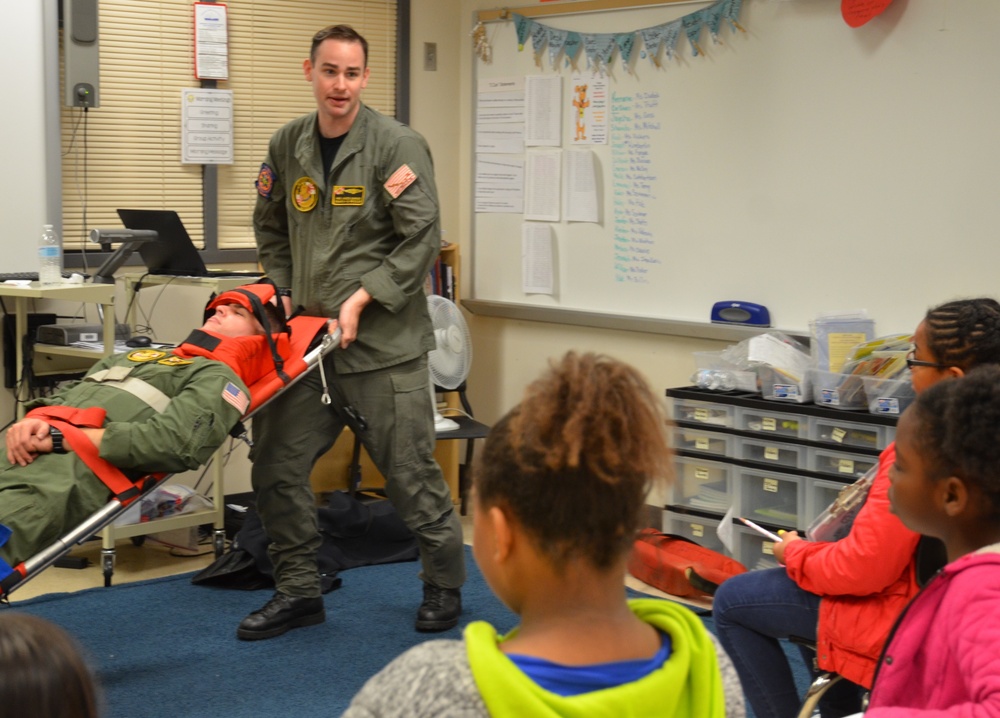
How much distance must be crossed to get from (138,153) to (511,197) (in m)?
1.63

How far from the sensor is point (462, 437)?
4.79 meters

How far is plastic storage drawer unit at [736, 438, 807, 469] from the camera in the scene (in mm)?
3932

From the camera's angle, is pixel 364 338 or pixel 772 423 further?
pixel 772 423

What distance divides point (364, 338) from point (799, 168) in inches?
71.8

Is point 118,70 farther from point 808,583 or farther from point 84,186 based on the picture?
point 808,583

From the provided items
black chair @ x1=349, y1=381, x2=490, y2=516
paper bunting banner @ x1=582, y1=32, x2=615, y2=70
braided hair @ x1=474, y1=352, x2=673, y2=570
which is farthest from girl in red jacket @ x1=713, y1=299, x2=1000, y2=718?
paper bunting banner @ x1=582, y1=32, x2=615, y2=70

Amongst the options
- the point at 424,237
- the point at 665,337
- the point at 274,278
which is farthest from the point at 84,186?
the point at 665,337

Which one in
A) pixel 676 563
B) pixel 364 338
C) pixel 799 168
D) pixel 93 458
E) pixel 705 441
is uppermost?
pixel 799 168

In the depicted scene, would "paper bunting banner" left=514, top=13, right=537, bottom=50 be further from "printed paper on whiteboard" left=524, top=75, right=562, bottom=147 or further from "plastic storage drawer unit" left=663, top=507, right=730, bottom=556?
"plastic storage drawer unit" left=663, top=507, right=730, bottom=556

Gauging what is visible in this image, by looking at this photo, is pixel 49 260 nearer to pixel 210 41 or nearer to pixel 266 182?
pixel 266 182

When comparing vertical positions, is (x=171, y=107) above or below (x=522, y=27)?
below

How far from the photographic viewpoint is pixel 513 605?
4.01ft

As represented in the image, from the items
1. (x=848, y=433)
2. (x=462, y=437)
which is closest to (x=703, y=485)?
(x=848, y=433)

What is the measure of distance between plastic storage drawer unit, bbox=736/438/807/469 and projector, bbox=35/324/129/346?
2294mm
